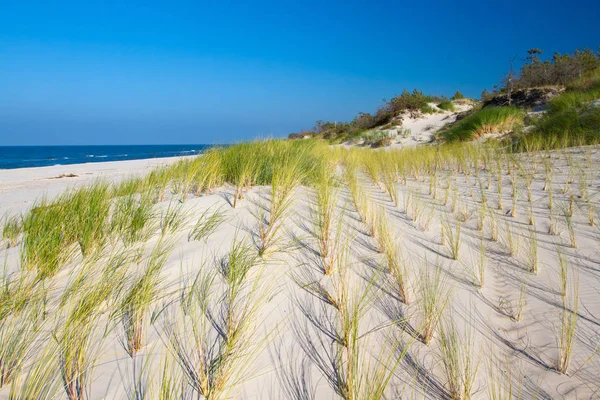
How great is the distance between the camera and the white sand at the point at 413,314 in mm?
1125

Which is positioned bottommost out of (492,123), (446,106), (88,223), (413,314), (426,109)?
(413,314)

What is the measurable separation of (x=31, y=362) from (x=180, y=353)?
559 millimetres

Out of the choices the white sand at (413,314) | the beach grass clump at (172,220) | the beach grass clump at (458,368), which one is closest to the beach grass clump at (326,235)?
the white sand at (413,314)

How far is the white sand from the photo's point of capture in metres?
A: 1.12

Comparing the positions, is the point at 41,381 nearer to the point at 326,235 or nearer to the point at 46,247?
the point at 46,247

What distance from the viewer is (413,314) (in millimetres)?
1481

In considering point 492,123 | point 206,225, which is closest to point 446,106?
point 492,123

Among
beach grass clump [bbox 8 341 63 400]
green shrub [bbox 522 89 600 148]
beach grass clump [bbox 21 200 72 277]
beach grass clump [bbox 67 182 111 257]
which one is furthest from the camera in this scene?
green shrub [bbox 522 89 600 148]

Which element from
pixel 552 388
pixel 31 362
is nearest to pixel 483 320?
pixel 552 388

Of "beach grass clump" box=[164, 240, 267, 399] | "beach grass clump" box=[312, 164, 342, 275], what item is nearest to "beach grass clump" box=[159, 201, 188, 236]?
"beach grass clump" box=[164, 240, 267, 399]

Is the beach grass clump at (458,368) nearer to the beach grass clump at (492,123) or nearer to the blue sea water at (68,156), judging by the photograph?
the blue sea water at (68,156)

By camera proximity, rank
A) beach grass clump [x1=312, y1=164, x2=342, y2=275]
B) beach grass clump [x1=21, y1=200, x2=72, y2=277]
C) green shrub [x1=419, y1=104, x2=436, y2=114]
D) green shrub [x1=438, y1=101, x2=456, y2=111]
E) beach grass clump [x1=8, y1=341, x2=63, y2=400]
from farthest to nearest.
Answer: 1. green shrub [x1=438, y1=101, x2=456, y2=111]
2. green shrub [x1=419, y1=104, x2=436, y2=114]
3. beach grass clump [x1=312, y1=164, x2=342, y2=275]
4. beach grass clump [x1=21, y1=200, x2=72, y2=277]
5. beach grass clump [x1=8, y1=341, x2=63, y2=400]

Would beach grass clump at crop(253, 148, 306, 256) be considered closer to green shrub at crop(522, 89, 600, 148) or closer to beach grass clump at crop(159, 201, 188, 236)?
beach grass clump at crop(159, 201, 188, 236)

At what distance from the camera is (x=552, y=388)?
1098mm
